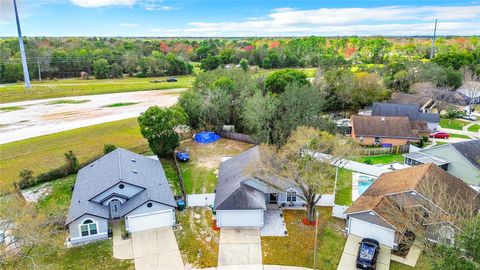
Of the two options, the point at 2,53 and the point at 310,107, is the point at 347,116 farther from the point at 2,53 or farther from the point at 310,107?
the point at 2,53

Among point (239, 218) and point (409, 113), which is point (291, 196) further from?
point (409, 113)

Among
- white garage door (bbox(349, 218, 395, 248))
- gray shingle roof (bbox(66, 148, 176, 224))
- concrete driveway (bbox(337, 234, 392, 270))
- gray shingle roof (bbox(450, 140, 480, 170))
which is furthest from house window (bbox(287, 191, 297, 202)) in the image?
gray shingle roof (bbox(450, 140, 480, 170))

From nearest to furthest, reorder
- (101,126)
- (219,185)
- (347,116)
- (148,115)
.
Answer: (219,185) < (148,115) < (101,126) < (347,116)

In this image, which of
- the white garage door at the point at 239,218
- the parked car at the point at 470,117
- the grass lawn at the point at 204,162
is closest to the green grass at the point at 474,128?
the parked car at the point at 470,117

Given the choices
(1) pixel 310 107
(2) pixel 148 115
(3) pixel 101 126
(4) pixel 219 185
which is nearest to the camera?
(4) pixel 219 185

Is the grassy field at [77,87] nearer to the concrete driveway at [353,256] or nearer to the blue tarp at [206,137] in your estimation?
the blue tarp at [206,137]

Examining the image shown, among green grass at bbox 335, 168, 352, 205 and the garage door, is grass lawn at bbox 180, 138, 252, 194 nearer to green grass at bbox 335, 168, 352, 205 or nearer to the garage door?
the garage door

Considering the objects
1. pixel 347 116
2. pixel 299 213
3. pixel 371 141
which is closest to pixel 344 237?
pixel 299 213
